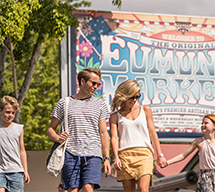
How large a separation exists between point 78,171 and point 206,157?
1844mm

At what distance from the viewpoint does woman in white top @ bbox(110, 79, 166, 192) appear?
3887 mm

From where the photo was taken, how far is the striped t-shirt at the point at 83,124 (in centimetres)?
357

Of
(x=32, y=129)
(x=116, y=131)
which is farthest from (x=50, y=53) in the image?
(x=116, y=131)

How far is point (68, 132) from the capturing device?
3619 millimetres

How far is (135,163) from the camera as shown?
391 centimetres

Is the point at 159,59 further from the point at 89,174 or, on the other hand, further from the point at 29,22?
the point at 89,174

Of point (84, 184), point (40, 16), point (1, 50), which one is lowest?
point (84, 184)

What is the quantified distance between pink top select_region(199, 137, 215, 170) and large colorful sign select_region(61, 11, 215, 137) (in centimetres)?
449

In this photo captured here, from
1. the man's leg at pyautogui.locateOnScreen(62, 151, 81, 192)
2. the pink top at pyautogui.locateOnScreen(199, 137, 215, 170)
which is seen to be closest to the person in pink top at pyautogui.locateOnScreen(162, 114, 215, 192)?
the pink top at pyautogui.locateOnScreen(199, 137, 215, 170)

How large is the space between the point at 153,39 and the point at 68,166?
21.0 ft

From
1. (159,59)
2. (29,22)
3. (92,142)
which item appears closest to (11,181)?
(92,142)

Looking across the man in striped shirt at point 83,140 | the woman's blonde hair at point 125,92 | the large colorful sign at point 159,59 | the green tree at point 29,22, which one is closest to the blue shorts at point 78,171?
the man in striped shirt at point 83,140

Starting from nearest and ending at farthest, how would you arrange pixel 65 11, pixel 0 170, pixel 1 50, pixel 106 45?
1. pixel 0 170
2. pixel 65 11
3. pixel 1 50
4. pixel 106 45

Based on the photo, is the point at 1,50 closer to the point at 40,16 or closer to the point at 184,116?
the point at 40,16
